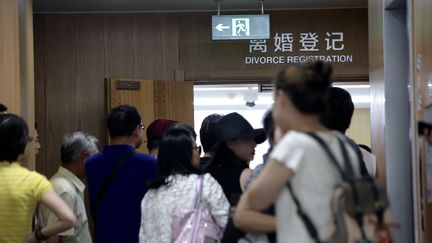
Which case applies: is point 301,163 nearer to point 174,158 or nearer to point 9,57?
point 174,158

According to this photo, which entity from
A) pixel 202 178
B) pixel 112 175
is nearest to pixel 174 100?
pixel 112 175

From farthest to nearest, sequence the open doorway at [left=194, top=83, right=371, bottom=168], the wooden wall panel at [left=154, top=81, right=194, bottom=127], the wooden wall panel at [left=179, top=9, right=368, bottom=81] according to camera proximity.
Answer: the open doorway at [left=194, top=83, right=371, bottom=168] < the wooden wall panel at [left=179, top=9, right=368, bottom=81] < the wooden wall panel at [left=154, top=81, right=194, bottom=127]

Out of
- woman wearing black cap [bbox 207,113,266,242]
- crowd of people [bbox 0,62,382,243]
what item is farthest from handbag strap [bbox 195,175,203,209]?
woman wearing black cap [bbox 207,113,266,242]

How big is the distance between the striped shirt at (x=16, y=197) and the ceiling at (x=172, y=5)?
3780mm

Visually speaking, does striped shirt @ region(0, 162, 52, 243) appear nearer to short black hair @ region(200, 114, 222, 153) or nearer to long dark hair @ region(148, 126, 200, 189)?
long dark hair @ region(148, 126, 200, 189)

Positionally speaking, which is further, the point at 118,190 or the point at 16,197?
the point at 118,190

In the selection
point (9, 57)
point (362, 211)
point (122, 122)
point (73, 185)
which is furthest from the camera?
point (73, 185)

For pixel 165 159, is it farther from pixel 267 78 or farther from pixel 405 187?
pixel 267 78

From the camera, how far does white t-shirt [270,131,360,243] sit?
83.3 inches

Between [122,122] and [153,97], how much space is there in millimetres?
3018

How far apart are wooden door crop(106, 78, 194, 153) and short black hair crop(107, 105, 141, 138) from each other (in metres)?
2.85

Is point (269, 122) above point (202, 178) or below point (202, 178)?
above

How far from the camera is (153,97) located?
279 inches

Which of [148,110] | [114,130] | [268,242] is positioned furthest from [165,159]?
[148,110]
